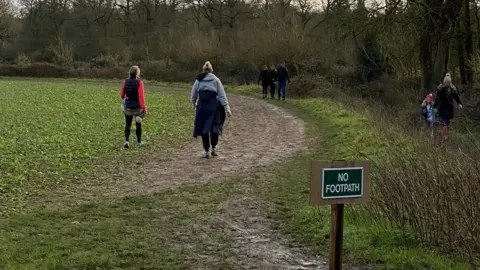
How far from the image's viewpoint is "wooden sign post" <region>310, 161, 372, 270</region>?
14.6ft

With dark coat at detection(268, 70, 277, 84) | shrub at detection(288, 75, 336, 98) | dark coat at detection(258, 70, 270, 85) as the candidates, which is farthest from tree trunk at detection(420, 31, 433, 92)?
dark coat at detection(258, 70, 270, 85)

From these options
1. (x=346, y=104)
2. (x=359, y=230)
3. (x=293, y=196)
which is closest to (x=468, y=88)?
(x=346, y=104)

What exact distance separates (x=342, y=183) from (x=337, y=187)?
0.06 meters

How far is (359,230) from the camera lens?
6.47 m

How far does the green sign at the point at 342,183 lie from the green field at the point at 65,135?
219 inches

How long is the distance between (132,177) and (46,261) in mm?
4410

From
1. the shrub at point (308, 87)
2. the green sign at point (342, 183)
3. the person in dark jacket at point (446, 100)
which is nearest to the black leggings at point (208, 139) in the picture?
the person in dark jacket at point (446, 100)

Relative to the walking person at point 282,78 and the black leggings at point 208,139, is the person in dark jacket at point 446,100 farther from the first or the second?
the walking person at point 282,78

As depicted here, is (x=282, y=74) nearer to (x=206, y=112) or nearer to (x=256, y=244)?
(x=206, y=112)

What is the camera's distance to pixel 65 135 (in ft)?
50.0

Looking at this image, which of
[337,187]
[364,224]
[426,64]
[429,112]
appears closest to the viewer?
[337,187]

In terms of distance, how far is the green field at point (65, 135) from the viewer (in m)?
10.2

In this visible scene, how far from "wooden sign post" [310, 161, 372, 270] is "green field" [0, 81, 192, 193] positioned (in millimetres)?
5404

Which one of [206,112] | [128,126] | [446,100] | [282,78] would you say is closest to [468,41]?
[282,78]
